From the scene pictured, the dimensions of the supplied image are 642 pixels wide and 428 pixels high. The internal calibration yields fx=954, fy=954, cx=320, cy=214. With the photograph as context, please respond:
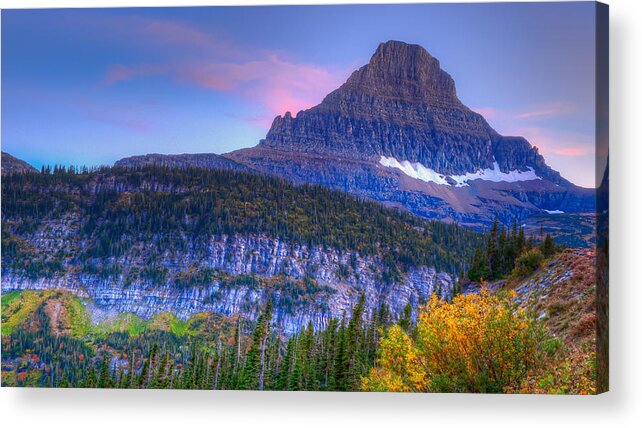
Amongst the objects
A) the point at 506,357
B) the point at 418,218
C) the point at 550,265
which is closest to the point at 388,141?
the point at 418,218

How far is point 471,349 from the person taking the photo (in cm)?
1841

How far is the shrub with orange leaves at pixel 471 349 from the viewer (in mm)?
18141

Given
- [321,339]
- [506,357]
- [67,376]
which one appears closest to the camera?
[506,357]

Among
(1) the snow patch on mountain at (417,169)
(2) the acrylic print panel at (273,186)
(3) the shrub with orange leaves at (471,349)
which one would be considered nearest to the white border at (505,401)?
(3) the shrub with orange leaves at (471,349)

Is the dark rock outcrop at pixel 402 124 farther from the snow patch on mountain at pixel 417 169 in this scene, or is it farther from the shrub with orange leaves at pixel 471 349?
the shrub with orange leaves at pixel 471 349

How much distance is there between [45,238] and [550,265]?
448 inches

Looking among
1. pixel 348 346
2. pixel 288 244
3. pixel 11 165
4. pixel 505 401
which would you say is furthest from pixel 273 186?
pixel 505 401

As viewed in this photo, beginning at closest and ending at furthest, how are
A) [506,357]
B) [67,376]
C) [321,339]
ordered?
[506,357], [67,376], [321,339]

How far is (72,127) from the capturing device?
874 inches

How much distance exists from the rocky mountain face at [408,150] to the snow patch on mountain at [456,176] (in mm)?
24

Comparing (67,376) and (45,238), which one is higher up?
(45,238)

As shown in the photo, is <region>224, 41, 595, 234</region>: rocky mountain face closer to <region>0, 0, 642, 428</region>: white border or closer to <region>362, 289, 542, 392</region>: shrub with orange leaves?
<region>0, 0, 642, 428</region>: white border

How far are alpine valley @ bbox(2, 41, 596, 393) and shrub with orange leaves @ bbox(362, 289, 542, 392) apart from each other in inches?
50.5

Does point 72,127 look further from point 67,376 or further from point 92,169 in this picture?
point 67,376
